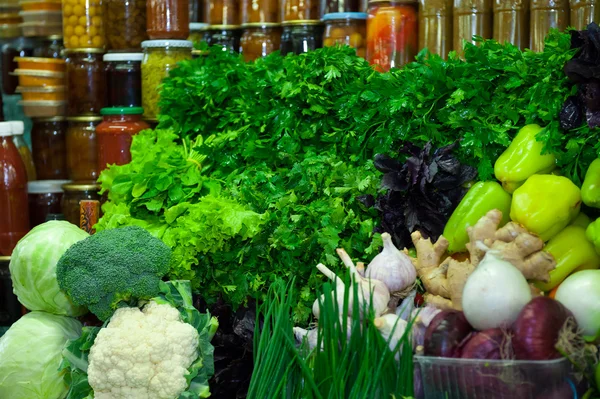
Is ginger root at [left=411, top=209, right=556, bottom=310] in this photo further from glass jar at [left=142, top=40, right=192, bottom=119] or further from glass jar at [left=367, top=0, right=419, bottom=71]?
glass jar at [left=142, top=40, right=192, bottom=119]

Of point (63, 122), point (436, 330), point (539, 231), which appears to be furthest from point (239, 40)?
point (436, 330)

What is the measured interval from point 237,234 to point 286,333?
652 mm

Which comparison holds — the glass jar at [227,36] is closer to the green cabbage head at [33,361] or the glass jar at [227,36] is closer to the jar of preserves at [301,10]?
the jar of preserves at [301,10]

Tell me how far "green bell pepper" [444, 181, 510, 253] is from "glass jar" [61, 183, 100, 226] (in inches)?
88.4

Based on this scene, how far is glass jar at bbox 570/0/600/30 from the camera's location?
8.88 ft

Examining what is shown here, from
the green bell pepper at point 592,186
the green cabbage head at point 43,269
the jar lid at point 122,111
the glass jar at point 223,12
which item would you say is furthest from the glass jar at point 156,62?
the green bell pepper at point 592,186

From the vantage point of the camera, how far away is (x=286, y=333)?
2.13 meters

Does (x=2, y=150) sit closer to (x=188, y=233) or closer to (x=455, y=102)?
(x=188, y=233)

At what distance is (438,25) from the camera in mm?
3102

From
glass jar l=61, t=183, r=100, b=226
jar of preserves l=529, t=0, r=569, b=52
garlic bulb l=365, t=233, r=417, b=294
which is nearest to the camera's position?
garlic bulb l=365, t=233, r=417, b=294

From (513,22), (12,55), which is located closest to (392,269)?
(513,22)

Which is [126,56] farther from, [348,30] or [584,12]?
[584,12]

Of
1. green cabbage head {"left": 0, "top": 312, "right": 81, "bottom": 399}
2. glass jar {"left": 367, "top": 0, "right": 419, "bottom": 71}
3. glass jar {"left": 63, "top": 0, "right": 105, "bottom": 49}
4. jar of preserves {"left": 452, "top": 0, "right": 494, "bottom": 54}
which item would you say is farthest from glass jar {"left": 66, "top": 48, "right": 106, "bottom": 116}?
jar of preserves {"left": 452, "top": 0, "right": 494, "bottom": 54}

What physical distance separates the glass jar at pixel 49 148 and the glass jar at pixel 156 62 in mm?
760
